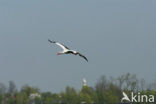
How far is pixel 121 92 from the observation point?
98.2 metres

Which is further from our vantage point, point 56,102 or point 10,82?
point 10,82

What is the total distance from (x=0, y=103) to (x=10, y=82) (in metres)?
28.7

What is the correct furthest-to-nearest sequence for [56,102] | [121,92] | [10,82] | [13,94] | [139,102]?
[10,82], [13,94], [56,102], [121,92], [139,102]

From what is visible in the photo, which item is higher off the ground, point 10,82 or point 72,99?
point 10,82

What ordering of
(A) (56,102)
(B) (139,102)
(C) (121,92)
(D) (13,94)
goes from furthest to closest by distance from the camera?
(D) (13,94), (A) (56,102), (C) (121,92), (B) (139,102)

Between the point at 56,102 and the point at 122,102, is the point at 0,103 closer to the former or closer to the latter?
the point at 56,102

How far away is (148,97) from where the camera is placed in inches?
3664

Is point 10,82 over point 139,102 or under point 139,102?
over

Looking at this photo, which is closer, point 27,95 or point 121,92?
point 121,92

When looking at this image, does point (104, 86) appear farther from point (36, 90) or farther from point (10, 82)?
point (10, 82)

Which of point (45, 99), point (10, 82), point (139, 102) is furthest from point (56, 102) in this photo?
point (10, 82)

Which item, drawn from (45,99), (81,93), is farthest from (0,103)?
(81,93)

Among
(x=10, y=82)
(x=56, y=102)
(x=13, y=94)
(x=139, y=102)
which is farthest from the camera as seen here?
(x=10, y=82)

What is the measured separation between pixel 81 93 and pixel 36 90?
25563 mm
